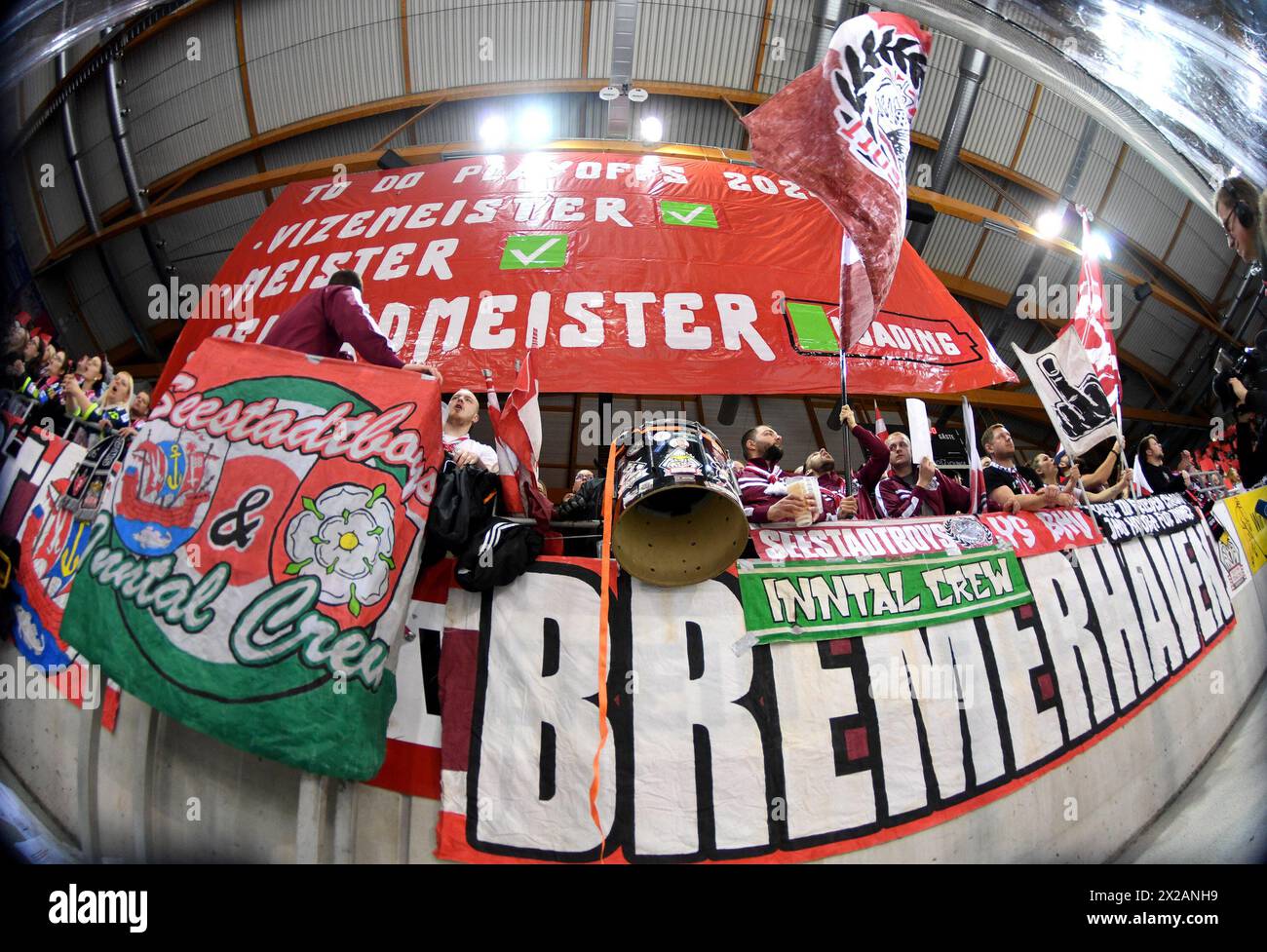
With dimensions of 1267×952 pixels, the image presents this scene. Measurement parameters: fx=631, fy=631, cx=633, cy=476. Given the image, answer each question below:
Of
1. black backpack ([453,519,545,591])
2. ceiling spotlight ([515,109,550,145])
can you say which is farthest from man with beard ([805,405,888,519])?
ceiling spotlight ([515,109,550,145])

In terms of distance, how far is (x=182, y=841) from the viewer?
98.1 inches

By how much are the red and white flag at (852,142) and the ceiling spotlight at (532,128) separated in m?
2.24

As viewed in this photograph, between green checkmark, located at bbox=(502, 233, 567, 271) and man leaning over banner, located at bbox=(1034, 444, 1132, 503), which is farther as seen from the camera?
green checkmark, located at bbox=(502, 233, 567, 271)

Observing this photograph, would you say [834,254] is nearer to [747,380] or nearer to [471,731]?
[747,380]

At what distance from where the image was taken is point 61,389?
124 inches

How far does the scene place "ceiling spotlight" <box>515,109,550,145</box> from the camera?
17.4 ft

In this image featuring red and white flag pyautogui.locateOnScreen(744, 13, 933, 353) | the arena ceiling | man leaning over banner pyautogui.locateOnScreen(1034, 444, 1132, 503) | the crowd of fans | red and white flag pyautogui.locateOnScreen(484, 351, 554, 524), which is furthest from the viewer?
man leaning over banner pyautogui.locateOnScreen(1034, 444, 1132, 503)

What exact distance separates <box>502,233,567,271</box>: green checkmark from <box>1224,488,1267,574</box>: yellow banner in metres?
5.10

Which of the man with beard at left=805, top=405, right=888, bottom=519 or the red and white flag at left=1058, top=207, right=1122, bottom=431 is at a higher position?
the red and white flag at left=1058, top=207, right=1122, bottom=431

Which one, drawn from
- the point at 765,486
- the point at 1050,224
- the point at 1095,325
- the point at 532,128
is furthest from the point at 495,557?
the point at 1050,224

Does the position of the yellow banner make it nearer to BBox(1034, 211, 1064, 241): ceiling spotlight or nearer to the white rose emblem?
BBox(1034, 211, 1064, 241): ceiling spotlight

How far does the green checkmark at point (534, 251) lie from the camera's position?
5.41 meters

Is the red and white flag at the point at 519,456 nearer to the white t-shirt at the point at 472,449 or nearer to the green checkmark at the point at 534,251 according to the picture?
the white t-shirt at the point at 472,449

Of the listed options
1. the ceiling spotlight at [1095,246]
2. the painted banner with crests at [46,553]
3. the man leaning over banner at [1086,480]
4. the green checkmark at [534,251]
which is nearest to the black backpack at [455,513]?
the painted banner with crests at [46,553]
